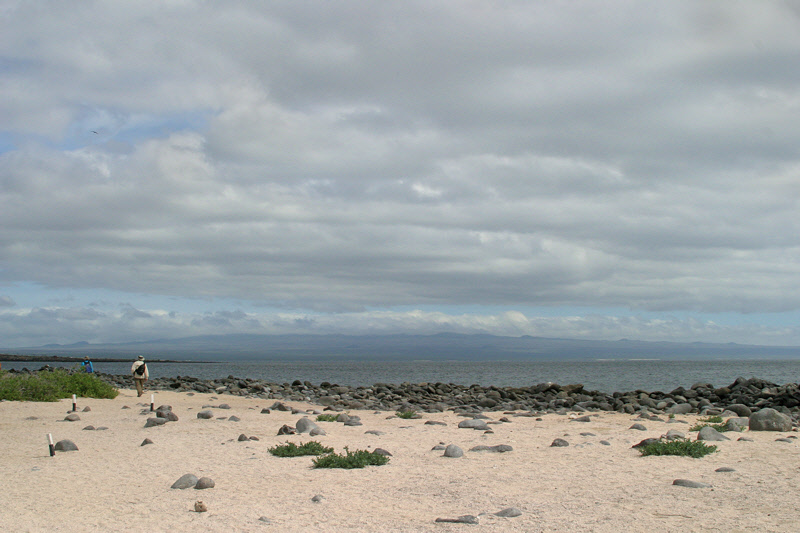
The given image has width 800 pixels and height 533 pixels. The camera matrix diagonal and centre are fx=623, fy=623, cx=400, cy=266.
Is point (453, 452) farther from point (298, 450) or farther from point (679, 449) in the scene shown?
point (679, 449)

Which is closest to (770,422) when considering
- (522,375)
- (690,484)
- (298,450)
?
(690,484)

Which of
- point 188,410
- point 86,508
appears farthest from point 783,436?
point 188,410

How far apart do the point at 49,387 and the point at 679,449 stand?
2322 centimetres

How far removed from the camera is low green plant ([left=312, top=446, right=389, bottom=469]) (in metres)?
11.0

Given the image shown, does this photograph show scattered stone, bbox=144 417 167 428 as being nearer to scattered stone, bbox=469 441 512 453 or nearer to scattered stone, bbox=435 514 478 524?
scattered stone, bbox=469 441 512 453

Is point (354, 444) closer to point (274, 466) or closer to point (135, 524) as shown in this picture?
point (274, 466)

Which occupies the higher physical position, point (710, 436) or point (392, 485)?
point (710, 436)

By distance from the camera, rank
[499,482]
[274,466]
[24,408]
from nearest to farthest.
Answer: [499,482]
[274,466]
[24,408]

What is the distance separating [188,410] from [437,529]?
1680 centimetres

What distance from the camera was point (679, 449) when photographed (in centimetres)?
1183

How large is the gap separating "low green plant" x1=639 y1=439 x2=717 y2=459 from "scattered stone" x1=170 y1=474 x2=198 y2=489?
326 inches

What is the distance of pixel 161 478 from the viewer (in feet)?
33.9

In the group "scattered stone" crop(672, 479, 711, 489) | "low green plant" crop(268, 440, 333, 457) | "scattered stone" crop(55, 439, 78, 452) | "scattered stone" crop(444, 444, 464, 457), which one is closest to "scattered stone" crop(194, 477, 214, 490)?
"low green plant" crop(268, 440, 333, 457)

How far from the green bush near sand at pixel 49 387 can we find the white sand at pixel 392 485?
9.48 meters
